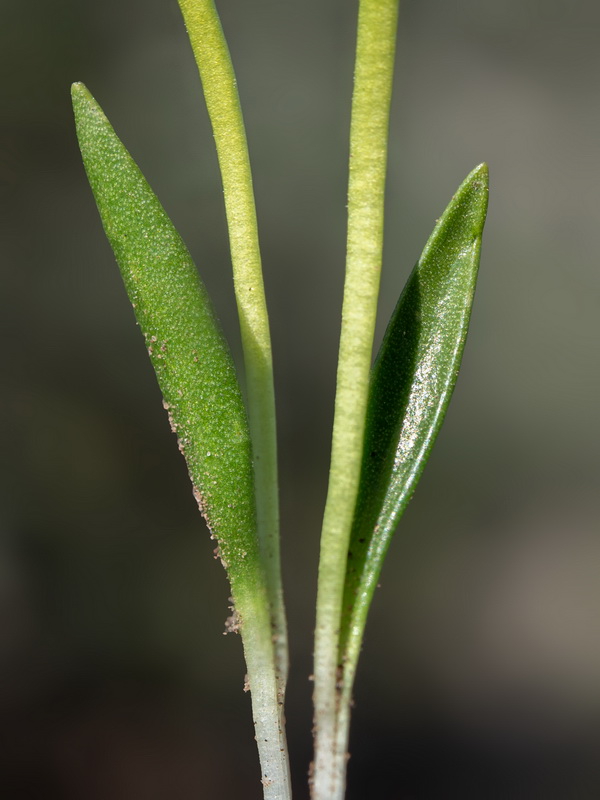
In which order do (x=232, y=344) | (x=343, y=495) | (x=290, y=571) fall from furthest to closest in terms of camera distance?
(x=290, y=571), (x=232, y=344), (x=343, y=495)

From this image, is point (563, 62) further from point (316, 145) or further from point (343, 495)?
point (343, 495)

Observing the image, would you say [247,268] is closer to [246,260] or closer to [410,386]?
[246,260]

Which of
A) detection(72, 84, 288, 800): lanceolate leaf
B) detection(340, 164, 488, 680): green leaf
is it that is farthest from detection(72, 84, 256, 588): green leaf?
detection(340, 164, 488, 680): green leaf

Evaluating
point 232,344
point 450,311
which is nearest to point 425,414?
point 450,311

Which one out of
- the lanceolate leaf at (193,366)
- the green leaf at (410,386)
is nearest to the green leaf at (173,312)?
the lanceolate leaf at (193,366)

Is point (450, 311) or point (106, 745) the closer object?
point (450, 311)

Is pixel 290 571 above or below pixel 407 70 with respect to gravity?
below

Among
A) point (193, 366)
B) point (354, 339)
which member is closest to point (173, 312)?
point (193, 366)

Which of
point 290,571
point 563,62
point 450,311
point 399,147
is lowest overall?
point 450,311

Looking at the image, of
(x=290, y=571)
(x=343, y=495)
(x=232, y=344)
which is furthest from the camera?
(x=290, y=571)
